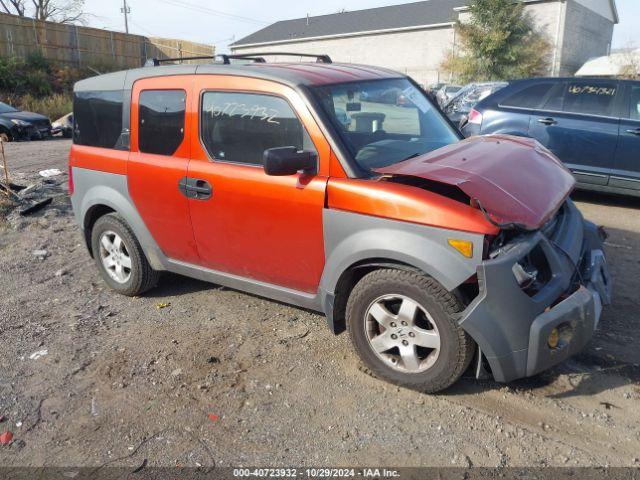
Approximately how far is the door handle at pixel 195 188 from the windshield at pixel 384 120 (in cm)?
103

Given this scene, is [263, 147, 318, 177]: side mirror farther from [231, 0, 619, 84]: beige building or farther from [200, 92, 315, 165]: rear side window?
[231, 0, 619, 84]: beige building

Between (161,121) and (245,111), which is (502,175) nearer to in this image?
(245,111)

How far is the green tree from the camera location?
31.7 metres

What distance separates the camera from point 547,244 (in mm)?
3102

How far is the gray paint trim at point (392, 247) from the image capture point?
2.92 metres

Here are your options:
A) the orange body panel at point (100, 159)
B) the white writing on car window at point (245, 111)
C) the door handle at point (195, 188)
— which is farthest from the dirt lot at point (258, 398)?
the white writing on car window at point (245, 111)

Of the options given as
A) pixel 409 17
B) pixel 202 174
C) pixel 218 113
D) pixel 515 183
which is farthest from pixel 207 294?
pixel 409 17

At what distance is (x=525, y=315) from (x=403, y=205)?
2.81 ft

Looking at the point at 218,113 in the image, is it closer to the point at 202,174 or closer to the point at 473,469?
the point at 202,174

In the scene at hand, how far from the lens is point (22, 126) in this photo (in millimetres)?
16812

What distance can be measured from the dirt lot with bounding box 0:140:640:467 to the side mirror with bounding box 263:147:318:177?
1.30 metres

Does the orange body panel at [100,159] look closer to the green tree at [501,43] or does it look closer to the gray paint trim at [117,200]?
the gray paint trim at [117,200]

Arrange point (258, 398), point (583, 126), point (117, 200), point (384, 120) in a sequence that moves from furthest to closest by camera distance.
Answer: point (583, 126)
point (117, 200)
point (384, 120)
point (258, 398)

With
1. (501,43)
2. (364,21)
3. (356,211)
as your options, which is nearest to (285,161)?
(356,211)
